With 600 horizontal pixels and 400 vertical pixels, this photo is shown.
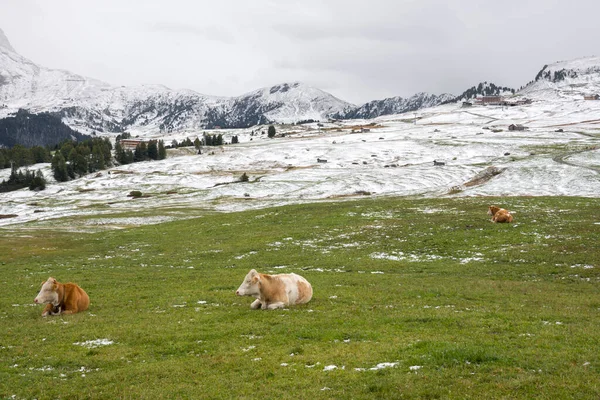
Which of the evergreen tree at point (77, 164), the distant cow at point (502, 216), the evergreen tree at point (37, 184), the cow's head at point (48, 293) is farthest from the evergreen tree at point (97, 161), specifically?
the cow's head at point (48, 293)

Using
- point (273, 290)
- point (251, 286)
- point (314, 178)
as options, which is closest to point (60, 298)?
point (251, 286)

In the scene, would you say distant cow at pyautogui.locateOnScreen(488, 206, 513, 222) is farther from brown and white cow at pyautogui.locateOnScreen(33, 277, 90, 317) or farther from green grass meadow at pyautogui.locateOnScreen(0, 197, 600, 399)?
brown and white cow at pyautogui.locateOnScreen(33, 277, 90, 317)

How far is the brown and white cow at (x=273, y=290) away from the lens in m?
18.6

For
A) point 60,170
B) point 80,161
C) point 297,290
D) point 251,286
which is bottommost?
point 297,290

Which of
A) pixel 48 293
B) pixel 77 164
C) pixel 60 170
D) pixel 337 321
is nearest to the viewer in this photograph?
pixel 337 321

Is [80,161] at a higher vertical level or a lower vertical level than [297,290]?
higher

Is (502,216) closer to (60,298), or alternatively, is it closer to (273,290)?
(273,290)

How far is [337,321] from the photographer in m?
16.2

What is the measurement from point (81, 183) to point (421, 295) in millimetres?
152621

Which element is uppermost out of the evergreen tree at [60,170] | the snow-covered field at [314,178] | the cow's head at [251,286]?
the evergreen tree at [60,170]

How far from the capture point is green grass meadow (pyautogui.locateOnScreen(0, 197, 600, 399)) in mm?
10531

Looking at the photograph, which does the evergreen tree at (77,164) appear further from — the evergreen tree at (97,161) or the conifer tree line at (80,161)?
the evergreen tree at (97,161)

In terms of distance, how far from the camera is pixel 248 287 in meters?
18.6

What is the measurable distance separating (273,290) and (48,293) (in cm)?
967
